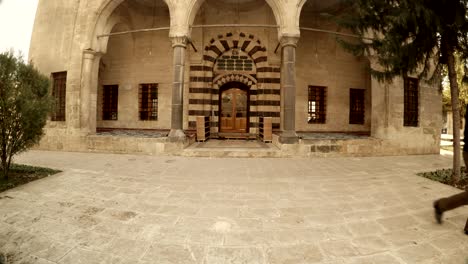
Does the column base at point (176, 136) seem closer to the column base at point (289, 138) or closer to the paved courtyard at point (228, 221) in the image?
the paved courtyard at point (228, 221)

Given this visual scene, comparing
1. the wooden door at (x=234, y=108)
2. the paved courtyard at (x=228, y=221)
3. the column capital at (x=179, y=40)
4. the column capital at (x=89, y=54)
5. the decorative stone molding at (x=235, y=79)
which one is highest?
the column capital at (x=179, y=40)

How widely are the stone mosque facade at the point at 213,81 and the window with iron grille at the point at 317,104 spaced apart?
59 mm

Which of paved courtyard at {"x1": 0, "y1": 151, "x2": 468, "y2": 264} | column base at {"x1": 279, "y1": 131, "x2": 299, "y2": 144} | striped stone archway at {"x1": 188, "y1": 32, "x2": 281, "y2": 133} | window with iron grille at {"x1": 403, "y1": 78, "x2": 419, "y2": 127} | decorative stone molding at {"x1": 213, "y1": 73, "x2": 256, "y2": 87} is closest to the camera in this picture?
paved courtyard at {"x1": 0, "y1": 151, "x2": 468, "y2": 264}

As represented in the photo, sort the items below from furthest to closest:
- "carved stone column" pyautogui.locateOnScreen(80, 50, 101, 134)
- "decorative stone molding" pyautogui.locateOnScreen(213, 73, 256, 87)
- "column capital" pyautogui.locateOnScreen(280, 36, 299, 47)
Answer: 1. "decorative stone molding" pyautogui.locateOnScreen(213, 73, 256, 87)
2. "carved stone column" pyautogui.locateOnScreen(80, 50, 101, 134)
3. "column capital" pyautogui.locateOnScreen(280, 36, 299, 47)

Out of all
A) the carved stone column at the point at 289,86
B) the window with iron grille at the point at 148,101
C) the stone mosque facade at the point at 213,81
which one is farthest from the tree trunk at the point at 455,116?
the window with iron grille at the point at 148,101

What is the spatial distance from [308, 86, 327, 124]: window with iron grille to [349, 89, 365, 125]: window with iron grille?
1.71 meters

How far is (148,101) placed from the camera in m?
12.2

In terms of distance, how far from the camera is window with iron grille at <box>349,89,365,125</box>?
12.4m

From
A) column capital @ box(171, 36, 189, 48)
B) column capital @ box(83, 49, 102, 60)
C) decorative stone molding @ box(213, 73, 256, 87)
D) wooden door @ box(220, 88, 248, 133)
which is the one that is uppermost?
column capital @ box(171, 36, 189, 48)

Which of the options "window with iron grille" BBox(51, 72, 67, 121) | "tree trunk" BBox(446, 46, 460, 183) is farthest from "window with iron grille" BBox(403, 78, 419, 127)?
"window with iron grille" BBox(51, 72, 67, 121)

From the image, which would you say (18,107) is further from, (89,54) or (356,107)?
(356,107)

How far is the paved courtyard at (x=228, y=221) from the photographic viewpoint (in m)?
1.97

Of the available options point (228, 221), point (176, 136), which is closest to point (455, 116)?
point (228, 221)

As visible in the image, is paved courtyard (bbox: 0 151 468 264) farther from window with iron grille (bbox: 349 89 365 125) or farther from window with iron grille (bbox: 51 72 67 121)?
window with iron grille (bbox: 349 89 365 125)
